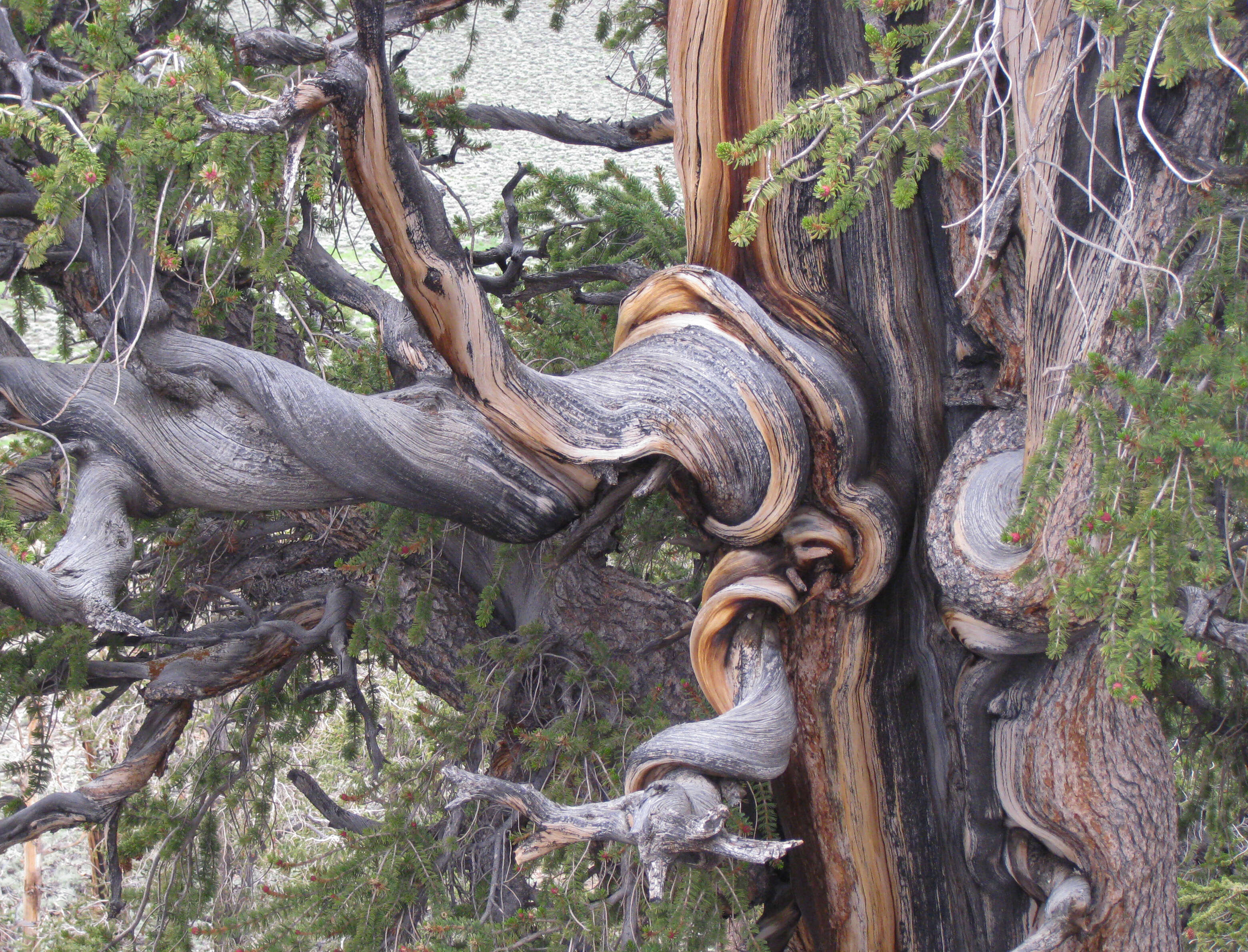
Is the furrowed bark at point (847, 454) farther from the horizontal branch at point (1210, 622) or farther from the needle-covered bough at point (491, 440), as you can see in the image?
the horizontal branch at point (1210, 622)

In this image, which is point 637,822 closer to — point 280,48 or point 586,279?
point 280,48

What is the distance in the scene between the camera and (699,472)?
241 cm

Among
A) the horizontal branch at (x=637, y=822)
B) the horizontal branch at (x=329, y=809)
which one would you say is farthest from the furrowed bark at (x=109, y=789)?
the horizontal branch at (x=637, y=822)

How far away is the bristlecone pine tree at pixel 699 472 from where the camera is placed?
5.67 ft

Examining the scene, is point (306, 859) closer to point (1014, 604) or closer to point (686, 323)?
point (686, 323)

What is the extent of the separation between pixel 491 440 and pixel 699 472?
50 cm

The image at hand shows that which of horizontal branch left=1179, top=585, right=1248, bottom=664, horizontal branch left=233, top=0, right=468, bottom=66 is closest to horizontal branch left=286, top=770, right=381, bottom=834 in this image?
horizontal branch left=233, top=0, right=468, bottom=66

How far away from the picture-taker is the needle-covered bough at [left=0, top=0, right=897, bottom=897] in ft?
6.38

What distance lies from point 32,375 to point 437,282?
33.8 inches

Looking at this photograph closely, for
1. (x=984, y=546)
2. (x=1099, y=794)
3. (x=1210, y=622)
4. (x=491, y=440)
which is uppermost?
(x=491, y=440)

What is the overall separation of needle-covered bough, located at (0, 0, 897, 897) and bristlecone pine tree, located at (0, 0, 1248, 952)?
0.03ft

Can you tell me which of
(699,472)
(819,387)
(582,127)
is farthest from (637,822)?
(582,127)

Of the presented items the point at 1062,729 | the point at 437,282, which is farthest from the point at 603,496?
the point at 1062,729

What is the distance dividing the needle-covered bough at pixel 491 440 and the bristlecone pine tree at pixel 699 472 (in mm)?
11
